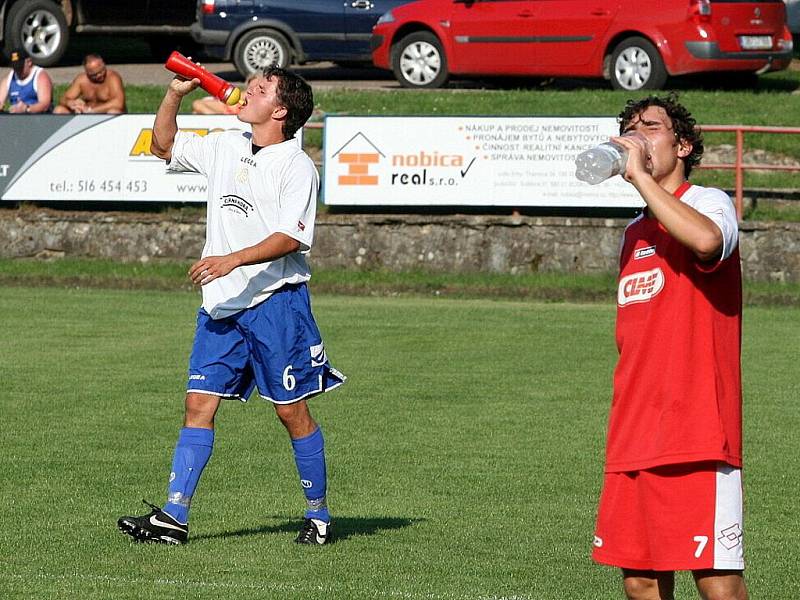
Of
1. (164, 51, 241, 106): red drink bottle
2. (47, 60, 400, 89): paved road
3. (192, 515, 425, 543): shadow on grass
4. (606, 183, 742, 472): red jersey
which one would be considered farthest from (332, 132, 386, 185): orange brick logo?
(606, 183, 742, 472): red jersey

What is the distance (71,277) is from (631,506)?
15.1 meters

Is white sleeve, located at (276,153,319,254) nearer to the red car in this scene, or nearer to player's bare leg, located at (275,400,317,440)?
player's bare leg, located at (275,400,317,440)

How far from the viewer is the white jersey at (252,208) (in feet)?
22.7

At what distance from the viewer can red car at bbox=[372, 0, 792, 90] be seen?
22.0 m

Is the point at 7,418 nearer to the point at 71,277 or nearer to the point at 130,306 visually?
the point at 130,306

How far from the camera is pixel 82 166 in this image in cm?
1984

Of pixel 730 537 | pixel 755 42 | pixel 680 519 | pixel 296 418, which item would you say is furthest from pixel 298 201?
pixel 755 42

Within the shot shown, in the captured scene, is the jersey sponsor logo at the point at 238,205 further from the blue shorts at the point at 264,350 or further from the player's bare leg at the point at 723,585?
the player's bare leg at the point at 723,585

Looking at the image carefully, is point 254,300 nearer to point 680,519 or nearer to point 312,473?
point 312,473

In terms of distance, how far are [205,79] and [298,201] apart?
738 mm

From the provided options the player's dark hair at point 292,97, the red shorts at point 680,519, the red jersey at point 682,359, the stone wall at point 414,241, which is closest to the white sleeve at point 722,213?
the red jersey at point 682,359

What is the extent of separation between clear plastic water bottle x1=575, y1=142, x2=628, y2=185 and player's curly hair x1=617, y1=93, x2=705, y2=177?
0.33 m

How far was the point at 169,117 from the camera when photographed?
7.24 m

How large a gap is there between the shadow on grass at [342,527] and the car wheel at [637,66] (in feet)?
51.0
